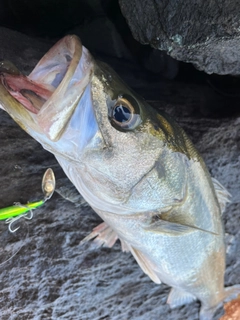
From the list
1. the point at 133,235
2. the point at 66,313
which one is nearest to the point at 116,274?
the point at 66,313

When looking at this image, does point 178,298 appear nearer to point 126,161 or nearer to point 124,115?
point 126,161

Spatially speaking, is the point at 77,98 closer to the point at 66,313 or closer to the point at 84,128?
the point at 84,128

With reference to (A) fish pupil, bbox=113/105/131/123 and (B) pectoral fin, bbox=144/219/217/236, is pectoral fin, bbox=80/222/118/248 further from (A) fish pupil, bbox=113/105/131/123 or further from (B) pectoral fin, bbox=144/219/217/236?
(A) fish pupil, bbox=113/105/131/123

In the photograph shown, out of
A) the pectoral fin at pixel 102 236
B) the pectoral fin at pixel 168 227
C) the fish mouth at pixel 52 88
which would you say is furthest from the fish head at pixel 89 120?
the pectoral fin at pixel 102 236

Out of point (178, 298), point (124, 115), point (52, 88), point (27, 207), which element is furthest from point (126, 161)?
point (178, 298)

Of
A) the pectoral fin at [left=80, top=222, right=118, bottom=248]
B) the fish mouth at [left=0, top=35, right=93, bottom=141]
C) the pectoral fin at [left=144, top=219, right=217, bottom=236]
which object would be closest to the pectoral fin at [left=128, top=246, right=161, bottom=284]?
the pectoral fin at [left=80, top=222, right=118, bottom=248]

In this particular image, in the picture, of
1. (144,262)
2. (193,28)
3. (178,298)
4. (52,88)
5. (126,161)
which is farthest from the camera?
(178,298)

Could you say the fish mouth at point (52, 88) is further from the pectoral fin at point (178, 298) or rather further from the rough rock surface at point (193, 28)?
the pectoral fin at point (178, 298)
